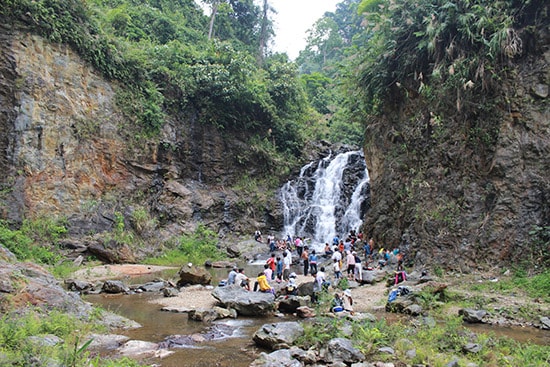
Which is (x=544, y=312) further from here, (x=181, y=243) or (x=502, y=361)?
(x=181, y=243)

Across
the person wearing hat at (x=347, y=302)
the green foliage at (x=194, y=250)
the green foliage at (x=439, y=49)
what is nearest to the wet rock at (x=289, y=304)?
the person wearing hat at (x=347, y=302)

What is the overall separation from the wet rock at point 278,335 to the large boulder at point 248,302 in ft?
8.58

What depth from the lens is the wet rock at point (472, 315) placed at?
10.4 metres

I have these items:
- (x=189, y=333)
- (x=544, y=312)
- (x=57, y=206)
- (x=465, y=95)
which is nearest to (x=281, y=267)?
(x=189, y=333)

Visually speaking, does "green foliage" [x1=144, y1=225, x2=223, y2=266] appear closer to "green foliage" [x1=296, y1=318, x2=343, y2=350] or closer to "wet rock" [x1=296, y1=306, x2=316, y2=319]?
"wet rock" [x1=296, y1=306, x2=316, y2=319]

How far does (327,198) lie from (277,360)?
927 inches

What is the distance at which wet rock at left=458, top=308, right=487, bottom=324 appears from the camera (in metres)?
10.4

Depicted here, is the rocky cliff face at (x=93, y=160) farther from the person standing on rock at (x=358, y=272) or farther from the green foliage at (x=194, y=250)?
the person standing on rock at (x=358, y=272)

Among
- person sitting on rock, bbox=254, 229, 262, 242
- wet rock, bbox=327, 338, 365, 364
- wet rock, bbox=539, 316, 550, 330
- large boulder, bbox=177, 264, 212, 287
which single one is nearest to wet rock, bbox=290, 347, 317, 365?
wet rock, bbox=327, 338, 365, 364

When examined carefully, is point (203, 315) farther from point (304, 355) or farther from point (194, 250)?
point (194, 250)

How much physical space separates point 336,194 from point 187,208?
11.5 metres

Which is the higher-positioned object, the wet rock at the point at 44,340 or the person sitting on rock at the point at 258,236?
the person sitting on rock at the point at 258,236

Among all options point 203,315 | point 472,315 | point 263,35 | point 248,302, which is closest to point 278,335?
point 203,315

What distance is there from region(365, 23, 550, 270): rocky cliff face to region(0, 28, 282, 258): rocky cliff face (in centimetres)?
1436
